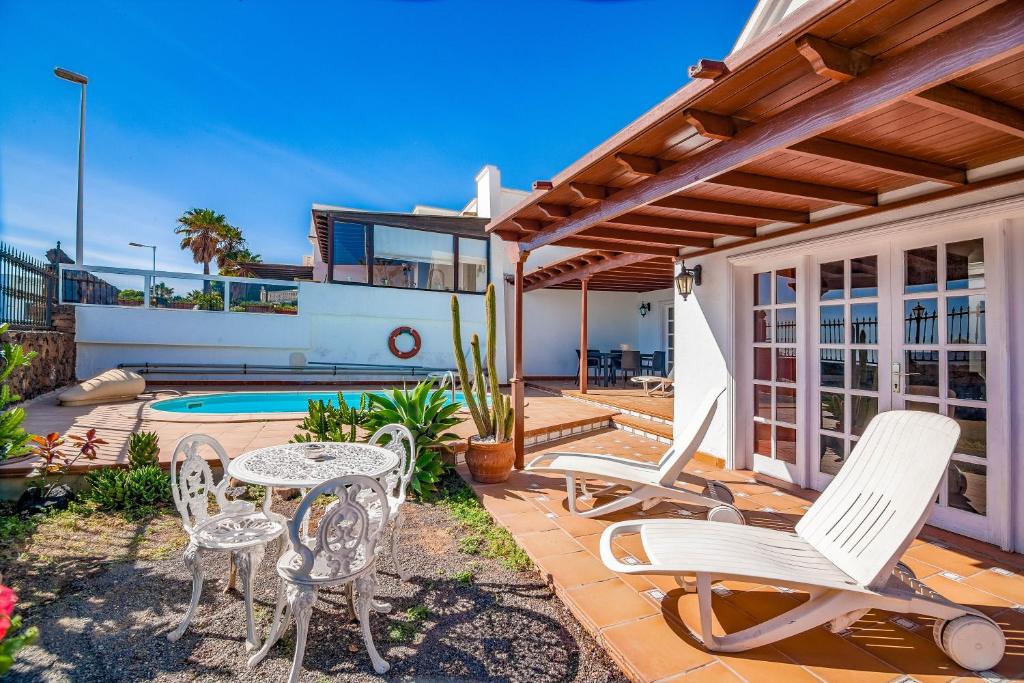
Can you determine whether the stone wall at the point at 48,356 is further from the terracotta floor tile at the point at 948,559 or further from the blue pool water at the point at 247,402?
the terracotta floor tile at the point at 948,559

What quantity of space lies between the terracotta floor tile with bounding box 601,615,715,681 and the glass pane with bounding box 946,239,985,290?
329cm

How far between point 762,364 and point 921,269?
1.77m

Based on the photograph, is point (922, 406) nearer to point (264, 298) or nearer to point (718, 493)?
point (718, 493)

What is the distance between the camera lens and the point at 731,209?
4.25 m

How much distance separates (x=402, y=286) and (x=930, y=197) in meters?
12.6

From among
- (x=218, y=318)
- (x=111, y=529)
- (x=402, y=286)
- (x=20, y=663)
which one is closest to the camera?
(x=20, y=663)

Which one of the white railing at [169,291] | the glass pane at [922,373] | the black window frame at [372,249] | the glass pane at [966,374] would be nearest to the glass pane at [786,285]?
the glass pane at [922,373]

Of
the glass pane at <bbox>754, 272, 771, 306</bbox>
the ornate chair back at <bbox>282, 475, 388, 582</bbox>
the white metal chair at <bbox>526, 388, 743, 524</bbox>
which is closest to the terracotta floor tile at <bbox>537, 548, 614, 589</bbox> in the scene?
the white metal chair at <bbox>526, 388, 743, 524</bbox>

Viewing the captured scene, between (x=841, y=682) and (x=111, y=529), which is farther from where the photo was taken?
(x=111, y=529)

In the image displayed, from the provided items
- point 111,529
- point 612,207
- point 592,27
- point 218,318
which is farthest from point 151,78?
point 612,207

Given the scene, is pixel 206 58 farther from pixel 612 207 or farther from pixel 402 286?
pixel 612 207

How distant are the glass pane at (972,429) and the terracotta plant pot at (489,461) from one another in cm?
366

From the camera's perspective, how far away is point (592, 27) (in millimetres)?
9938

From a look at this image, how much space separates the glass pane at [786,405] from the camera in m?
4.98
